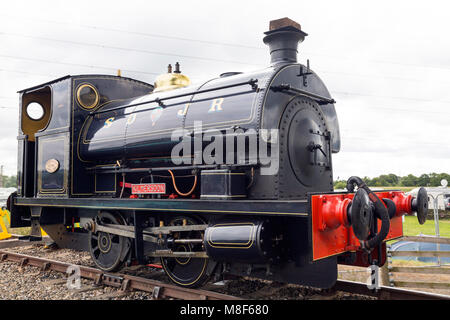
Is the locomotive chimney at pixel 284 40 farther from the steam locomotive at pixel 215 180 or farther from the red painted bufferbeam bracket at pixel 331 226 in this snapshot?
the red painted bufferbeam bracket at pixel 331 226

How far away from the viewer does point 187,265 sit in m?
5.46

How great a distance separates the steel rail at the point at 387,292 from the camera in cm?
464

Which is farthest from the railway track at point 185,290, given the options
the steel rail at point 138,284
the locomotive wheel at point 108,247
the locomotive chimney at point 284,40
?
the locomotive chimney at point 284,40

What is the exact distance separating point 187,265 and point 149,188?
1.22 meters

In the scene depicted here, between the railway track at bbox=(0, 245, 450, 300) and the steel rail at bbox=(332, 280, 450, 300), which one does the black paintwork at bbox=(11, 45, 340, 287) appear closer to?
the railway track at bbox=(0, 245, 450, 300)

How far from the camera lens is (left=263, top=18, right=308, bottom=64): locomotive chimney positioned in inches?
215

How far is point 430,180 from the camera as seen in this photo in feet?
112

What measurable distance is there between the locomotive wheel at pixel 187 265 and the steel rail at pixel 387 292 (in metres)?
1.81

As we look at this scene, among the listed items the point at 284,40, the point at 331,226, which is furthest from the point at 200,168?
the point at 284,40

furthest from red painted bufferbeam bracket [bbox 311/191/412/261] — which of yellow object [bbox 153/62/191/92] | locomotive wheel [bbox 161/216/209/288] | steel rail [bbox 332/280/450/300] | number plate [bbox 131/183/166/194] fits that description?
yellow object [bbox 153/62/191/92]

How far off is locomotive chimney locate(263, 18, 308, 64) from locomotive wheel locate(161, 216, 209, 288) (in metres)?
2.58
